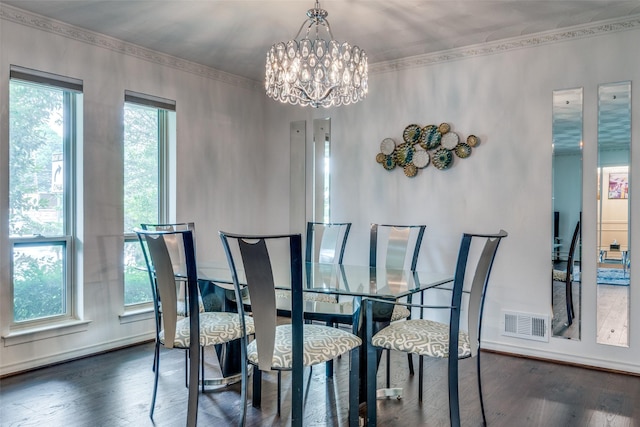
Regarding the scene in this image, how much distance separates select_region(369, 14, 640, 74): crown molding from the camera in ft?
11.0

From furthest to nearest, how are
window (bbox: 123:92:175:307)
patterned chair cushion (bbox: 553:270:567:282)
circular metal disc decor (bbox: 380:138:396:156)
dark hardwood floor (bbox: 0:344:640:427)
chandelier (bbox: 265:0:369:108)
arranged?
circular metal disc decor (bbox: 380:138:396:156), window (bbox: 123:92:175:307), patterned chair cushion (bbox: 553:270:567:282), chandelier (bbox: 265:0:369:108), dark hardwood floor (bbox: 0:344:640:427)

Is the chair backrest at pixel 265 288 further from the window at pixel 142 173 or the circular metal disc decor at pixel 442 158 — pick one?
the circular metal disc decor at pixel 442 158

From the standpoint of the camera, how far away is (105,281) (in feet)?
12.3

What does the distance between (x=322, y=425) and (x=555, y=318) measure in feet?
6.88

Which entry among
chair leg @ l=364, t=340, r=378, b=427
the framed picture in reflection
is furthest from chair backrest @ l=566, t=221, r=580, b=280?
chair leg @ l=364, t=340, r=378, b=427

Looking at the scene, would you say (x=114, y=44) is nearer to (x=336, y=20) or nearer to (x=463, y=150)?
(x=336, y=20)

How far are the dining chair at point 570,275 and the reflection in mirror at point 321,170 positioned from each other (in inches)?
85.5

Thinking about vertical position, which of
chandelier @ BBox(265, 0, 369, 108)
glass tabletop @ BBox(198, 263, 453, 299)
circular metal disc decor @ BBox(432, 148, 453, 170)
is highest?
chandelier @ BBox(265, 0, 369, 108)

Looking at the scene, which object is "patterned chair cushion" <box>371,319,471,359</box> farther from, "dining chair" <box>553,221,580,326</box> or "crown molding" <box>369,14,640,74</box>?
"crown molding" <box>369,14,640,74</box>

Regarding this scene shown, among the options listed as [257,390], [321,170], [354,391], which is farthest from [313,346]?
[321,170]

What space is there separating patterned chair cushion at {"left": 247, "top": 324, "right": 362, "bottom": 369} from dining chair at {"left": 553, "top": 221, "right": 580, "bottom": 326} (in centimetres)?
198

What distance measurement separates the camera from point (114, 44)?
379 cm

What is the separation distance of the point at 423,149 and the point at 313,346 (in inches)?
98.3

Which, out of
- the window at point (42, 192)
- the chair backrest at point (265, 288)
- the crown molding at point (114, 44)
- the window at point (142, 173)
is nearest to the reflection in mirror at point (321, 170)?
the crown molding at point (114, 44)
